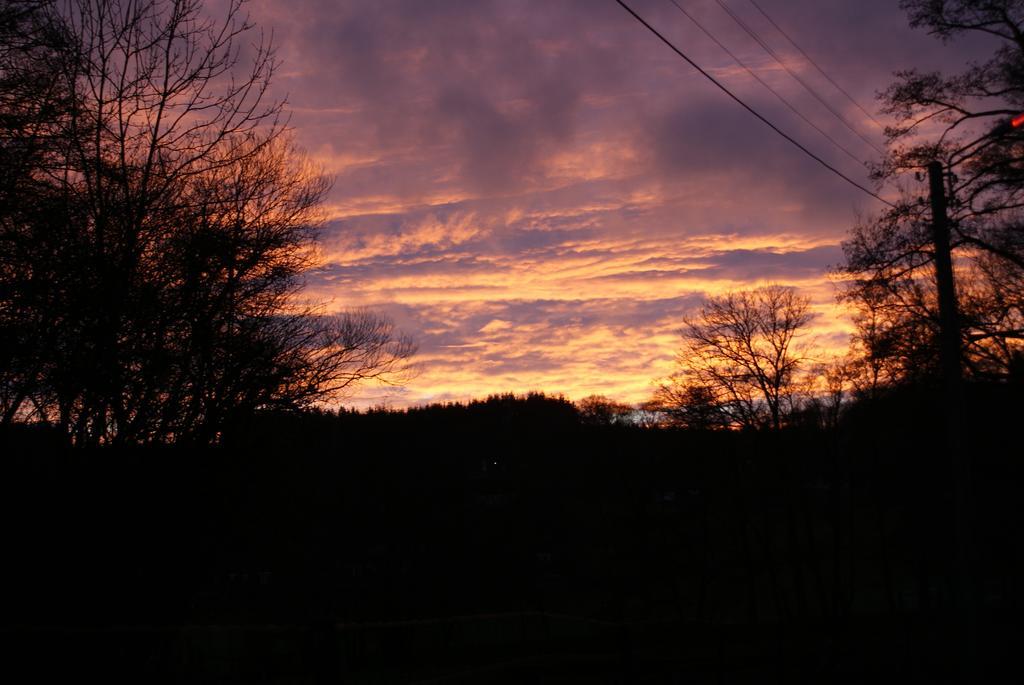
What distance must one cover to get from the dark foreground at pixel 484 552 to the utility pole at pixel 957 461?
104mm

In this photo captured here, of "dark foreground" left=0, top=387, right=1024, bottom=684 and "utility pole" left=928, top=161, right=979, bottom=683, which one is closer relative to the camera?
"dark foreground" left=0, top=387, right=1024, bottom=684

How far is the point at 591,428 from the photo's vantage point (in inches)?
2309

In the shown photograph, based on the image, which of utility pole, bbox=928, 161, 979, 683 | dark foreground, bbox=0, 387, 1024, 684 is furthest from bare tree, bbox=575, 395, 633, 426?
utility pole, bbox=928, 161, 979, 683

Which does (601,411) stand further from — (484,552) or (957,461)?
(957,461)

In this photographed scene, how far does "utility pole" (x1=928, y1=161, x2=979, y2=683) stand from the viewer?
12.3 metres

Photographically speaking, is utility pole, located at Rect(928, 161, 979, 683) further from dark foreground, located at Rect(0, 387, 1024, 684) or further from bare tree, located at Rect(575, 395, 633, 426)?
bare tree, located at Rect(575, 395, 633, 426)

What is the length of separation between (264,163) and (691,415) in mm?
25393

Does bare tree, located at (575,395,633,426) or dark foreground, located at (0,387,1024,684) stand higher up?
bare tree, located at (575,395,633,426)

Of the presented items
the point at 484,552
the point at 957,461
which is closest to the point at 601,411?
the point at 484,552

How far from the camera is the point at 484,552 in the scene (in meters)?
49.4

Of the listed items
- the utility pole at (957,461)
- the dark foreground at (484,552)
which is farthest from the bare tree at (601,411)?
the utility pole at (957,461)

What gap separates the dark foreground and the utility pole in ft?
0.34

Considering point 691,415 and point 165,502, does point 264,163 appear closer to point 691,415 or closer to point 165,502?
point 165,502

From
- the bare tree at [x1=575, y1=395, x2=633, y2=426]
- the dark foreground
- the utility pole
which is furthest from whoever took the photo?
the bare tree at [x1=575, y1=395, x2=633, y2=426]
